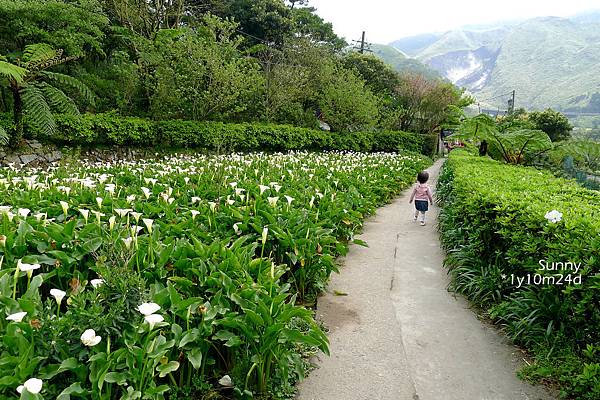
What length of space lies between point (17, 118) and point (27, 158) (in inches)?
37.7

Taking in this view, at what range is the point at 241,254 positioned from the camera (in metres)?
3.01

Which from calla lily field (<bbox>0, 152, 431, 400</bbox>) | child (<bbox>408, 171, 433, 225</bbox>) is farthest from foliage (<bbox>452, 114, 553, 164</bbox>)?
calla lily field (<bbox>0, 152, 431, 400</bbox>)

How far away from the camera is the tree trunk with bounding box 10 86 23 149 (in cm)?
945

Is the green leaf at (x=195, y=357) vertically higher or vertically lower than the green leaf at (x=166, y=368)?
lower

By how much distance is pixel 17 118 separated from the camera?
9.59 metres

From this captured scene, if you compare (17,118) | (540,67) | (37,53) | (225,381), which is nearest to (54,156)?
(17,118)

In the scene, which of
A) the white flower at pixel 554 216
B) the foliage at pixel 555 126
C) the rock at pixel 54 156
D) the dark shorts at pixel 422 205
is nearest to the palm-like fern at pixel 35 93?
the rock at pixel 54 156

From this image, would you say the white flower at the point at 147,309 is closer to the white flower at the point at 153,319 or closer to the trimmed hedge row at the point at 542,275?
the white flower at the point at 153,319

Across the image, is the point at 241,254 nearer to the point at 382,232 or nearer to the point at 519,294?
the point at 519,294

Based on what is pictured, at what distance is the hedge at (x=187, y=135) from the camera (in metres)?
10.8

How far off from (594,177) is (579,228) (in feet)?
26.8

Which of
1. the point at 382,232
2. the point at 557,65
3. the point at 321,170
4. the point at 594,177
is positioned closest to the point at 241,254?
the point at 382,232

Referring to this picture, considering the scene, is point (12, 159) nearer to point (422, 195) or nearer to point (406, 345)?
point (422, 195)

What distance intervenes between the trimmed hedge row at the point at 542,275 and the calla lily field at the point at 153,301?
1548mm
